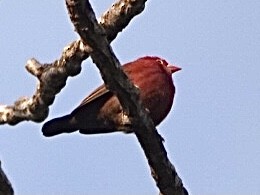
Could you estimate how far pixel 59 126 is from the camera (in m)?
4.95

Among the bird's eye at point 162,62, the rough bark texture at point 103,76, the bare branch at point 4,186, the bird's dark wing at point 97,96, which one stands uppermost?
the bird's eye at point 162,62

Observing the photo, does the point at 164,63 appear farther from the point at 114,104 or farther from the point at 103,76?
the point at 103,76

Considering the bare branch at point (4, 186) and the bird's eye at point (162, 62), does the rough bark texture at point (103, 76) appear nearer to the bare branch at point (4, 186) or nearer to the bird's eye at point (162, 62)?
the bare branch at point (4, 186)

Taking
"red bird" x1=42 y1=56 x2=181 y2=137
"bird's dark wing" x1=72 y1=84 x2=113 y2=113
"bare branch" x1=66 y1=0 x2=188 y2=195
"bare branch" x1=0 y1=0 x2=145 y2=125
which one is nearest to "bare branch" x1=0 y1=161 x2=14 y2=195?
"bare branch" x1=0 y1=0 x2=145 y2=125

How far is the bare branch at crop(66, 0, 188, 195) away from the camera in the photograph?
3.03 metres

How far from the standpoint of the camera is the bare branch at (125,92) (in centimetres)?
303

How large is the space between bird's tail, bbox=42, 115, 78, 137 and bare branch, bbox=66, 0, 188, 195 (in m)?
1.35

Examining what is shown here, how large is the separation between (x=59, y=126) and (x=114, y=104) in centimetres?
43

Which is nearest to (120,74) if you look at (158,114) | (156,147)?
(156,147)

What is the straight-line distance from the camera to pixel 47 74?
3582mm

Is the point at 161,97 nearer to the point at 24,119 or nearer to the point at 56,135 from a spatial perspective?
the point at 56,135

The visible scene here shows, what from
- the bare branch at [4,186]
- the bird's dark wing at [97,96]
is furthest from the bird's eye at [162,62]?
the bare branch at [4,186]

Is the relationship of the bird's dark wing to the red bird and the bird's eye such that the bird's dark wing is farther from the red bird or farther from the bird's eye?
the bird's eye

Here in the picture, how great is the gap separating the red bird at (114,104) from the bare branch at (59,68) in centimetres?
86
